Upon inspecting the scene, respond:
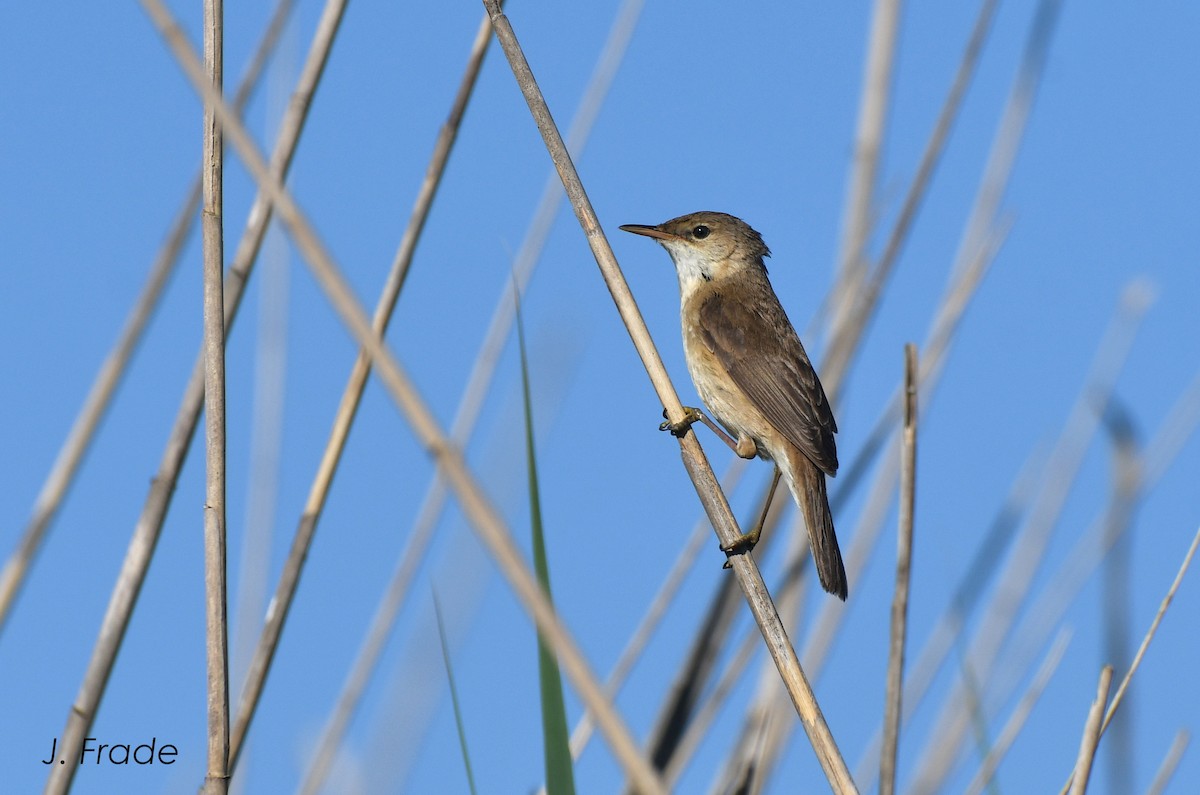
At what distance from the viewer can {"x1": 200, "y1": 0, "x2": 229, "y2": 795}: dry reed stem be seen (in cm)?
215

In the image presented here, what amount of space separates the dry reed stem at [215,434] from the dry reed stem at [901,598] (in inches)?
60.3

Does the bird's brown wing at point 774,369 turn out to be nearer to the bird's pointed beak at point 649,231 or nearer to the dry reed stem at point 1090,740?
the bird's pointed beak at point 649,231

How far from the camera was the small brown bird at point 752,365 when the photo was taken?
3689 millimetres

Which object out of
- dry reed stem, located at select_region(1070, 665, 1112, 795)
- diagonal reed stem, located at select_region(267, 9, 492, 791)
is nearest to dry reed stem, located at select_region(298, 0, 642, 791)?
diagonal reed stem, located at select_region(267, 9, 492, 791)

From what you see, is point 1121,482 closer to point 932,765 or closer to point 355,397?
point 932,765

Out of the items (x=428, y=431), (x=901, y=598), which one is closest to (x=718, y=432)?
(x=901, y=598)

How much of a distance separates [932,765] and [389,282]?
2.09 m

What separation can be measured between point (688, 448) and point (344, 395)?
89 centimetres

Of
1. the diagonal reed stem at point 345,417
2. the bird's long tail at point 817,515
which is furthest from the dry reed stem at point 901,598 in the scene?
the diagonal reed stem at point 345,417

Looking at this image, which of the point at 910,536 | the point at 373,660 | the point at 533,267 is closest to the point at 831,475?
the point at 910,536

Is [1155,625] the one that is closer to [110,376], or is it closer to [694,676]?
[694,676]

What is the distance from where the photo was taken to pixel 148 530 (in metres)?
2.60

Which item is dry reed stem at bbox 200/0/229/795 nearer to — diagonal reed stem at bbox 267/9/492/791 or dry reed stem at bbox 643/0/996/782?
diagonal reed stem at bbox 267/9/492/791

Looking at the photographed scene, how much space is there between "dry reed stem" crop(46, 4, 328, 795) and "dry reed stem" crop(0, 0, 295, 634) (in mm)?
472
